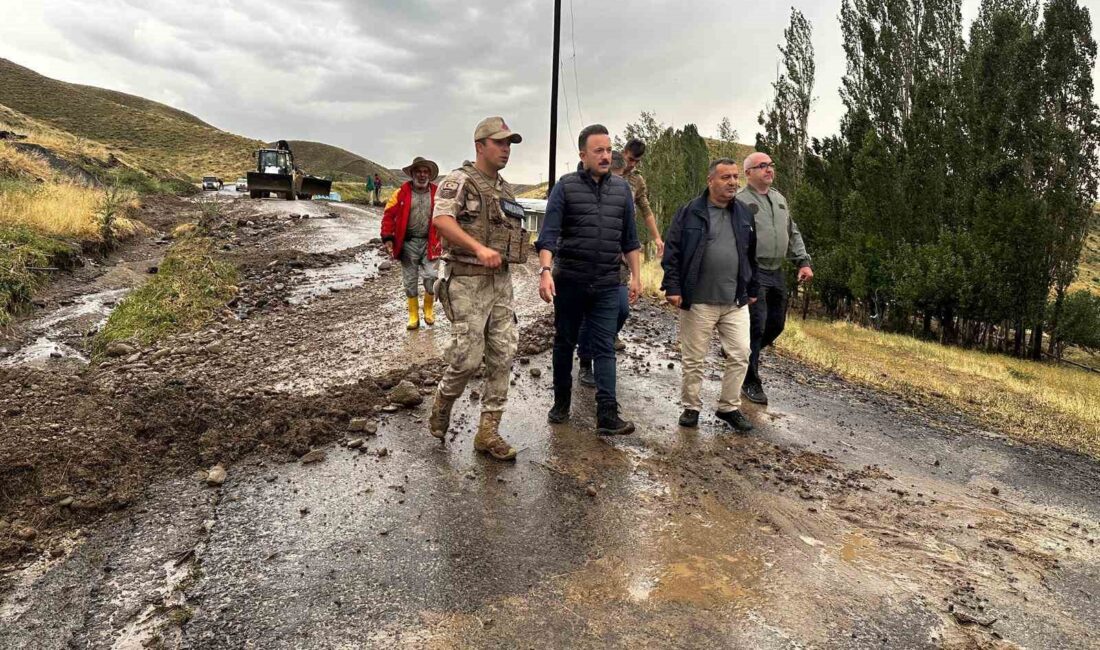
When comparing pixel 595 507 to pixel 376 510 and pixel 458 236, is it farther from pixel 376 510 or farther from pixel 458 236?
pixel 458 236

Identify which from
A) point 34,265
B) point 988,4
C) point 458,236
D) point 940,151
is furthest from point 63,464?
point 988,4

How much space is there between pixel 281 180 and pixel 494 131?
25.9 metres

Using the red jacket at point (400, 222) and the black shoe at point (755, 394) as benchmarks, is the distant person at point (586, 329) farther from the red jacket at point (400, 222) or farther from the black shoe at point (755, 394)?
the red jacket at point (400, 222)

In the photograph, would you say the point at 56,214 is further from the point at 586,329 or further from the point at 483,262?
the point at 483,262

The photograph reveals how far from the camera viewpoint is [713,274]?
475 cm

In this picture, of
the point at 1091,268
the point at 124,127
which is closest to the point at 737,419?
the point at 1091,268

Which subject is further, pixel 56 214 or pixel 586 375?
pixel 56 214

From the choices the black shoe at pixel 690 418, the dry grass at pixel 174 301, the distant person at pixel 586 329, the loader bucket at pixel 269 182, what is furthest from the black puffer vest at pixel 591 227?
the loader bucket at pixel 269 182

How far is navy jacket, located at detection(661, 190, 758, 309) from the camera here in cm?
475


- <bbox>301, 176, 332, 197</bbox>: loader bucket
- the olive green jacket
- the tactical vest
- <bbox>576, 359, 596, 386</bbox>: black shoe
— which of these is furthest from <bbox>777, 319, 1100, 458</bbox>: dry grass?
<bbox>301, 176, 332, 197</bbox>: loader bucket

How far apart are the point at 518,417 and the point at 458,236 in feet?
5.81

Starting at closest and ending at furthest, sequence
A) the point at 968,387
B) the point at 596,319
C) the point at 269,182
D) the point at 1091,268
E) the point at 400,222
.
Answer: the point at 596,319 < the point at 400,222 < the point at 968,387 < the point at 269,182 < the point at 1091,268

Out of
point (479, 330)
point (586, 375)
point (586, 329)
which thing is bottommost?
point (586, 375)

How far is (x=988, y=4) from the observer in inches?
961
